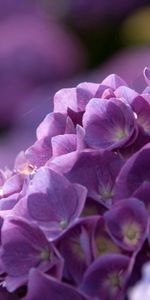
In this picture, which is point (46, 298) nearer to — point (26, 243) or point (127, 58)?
point (26, 243)

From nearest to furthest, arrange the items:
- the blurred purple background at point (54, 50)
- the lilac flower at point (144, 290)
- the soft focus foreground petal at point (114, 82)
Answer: the lilac flower at point (144, 290) → the soft focus foreground petal at point (114, 82) → the blurred purple background at point (54, 50)

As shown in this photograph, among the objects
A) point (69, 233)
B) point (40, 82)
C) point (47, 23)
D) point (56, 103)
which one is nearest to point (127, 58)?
point (40, 82)

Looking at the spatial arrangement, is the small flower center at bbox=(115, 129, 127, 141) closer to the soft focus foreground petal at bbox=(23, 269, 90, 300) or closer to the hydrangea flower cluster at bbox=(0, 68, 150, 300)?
the hydrangea flower cluster at bbox=(0, 68, 150, 300)

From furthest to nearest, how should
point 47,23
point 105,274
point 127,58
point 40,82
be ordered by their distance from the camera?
point 47,23 < point 40,82 < point 127,58 < point 105,274

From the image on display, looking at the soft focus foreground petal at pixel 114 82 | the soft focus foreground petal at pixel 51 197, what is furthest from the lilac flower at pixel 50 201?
the soft focus foreground petal at pixel 114 82

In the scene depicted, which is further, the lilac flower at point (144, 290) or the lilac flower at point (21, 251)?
the lilac flower at point (21, 251)

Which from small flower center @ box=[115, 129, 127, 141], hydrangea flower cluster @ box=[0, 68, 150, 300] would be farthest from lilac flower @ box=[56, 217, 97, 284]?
small flower center @ box=[115, 129, 127, 141]

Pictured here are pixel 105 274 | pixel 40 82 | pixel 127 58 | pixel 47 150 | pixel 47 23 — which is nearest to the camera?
pixel 105 274

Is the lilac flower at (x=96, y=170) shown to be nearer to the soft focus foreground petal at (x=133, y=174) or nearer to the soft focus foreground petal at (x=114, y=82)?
the soft focus foreground petal at (x=133, y=174)
